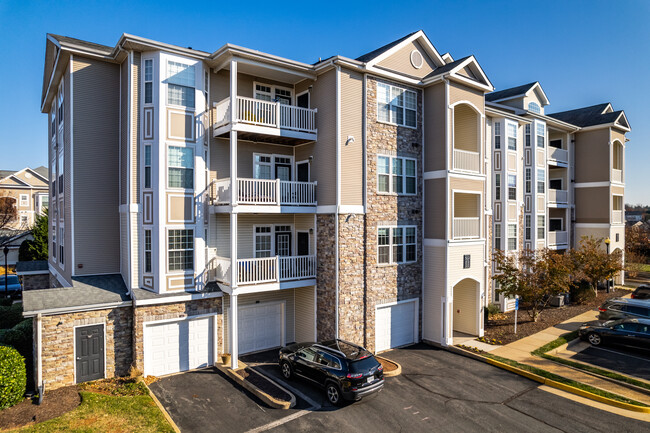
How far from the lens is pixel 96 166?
A: 16453 mm

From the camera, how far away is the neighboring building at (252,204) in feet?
47.2

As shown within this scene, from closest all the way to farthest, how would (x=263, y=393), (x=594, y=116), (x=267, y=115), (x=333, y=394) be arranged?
(x=333, y=394)
(x=263, y=393)
(x=267, y=115)
(x=594, y=116)

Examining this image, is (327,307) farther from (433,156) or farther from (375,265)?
(433,156)

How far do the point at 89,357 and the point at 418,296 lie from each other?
13.2 metres

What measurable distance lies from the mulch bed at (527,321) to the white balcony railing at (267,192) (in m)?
11.1

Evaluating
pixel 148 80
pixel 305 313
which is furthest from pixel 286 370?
pixel 148 80

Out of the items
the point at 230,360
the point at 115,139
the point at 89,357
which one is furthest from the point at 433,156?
the point at 89,357

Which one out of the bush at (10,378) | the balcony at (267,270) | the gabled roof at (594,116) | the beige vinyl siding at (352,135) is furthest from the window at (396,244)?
the gabled roof at (594,116)

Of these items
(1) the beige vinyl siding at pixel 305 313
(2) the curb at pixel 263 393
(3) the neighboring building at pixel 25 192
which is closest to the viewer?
(2) the curb at pixel 263 393

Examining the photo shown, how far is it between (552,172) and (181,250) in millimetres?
29427

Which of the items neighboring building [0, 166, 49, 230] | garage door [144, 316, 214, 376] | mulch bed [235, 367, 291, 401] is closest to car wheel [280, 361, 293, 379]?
mulch bed [235, 367, 291, 401]

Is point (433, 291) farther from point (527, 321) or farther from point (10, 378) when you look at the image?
point (10, 378)

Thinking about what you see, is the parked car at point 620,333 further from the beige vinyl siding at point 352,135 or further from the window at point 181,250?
the window at point 181,250

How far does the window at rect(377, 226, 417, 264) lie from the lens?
1717 centimetres
